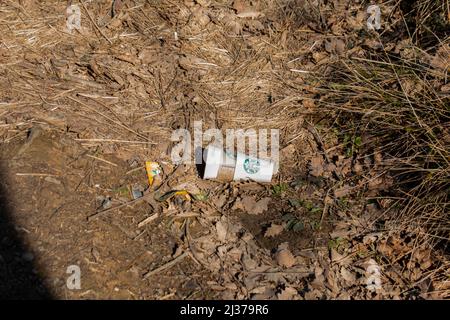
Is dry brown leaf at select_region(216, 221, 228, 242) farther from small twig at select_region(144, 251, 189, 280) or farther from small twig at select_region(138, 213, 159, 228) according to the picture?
small twig at select_region(138, 213, 159, 228)

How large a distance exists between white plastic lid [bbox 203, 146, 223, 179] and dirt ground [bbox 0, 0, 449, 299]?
0.08m

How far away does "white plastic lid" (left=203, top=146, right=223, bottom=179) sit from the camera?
Answer: 3.70 m

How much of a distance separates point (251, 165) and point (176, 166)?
472 mm

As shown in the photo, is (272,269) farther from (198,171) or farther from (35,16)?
(35,16)

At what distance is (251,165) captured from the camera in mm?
3787

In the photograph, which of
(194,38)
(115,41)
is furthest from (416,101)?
(115,41)

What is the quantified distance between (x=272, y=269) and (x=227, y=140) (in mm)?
1019

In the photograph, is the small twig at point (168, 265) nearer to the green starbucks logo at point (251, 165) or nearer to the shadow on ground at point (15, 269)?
the shadow on ground at point (15, 269)

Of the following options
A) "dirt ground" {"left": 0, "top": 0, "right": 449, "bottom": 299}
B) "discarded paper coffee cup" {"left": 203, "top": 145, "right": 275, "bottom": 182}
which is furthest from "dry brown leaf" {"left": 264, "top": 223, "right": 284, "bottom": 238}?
"discarded paper coffee cup" {"left": 203, "top": 145, "right": 275, "bottom": 182}

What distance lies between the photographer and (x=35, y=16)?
4.41 m
